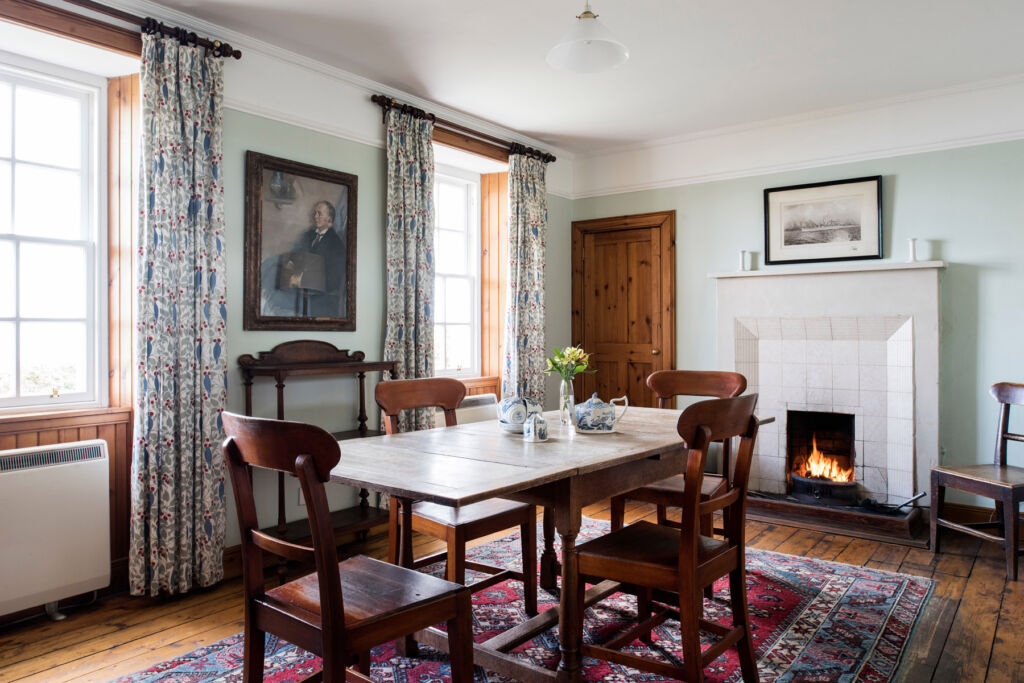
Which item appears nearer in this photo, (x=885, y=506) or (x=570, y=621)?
(x=570, y=621)

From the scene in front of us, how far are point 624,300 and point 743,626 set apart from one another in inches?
146

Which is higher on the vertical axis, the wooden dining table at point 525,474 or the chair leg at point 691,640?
the wooden dining table at point 525,474

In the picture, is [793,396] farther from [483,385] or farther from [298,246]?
[298,246]

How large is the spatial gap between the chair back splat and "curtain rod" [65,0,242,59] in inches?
76.3

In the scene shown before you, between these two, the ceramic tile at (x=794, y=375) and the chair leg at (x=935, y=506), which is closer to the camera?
the chair leg at (x=935, y=506)

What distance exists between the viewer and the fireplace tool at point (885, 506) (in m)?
4.24

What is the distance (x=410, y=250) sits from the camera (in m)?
A: 4.29

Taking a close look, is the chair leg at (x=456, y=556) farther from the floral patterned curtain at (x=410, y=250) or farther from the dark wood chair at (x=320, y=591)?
the floral patterned curtain at (x=410, y=250)

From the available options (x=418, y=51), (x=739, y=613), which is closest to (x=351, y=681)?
(x=739, y=613)

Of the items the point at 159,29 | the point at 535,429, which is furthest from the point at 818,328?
the point at 159,29

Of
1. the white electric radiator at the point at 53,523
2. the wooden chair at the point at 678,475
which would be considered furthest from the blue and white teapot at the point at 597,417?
the white electric radiator at the point at 53,523

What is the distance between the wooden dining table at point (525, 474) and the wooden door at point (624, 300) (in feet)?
9.47

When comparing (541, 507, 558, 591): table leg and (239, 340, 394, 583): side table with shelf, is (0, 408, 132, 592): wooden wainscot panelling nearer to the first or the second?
(239, 340, 394, 583): side table with shelf

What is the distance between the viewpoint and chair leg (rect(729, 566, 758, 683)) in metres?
2.26
